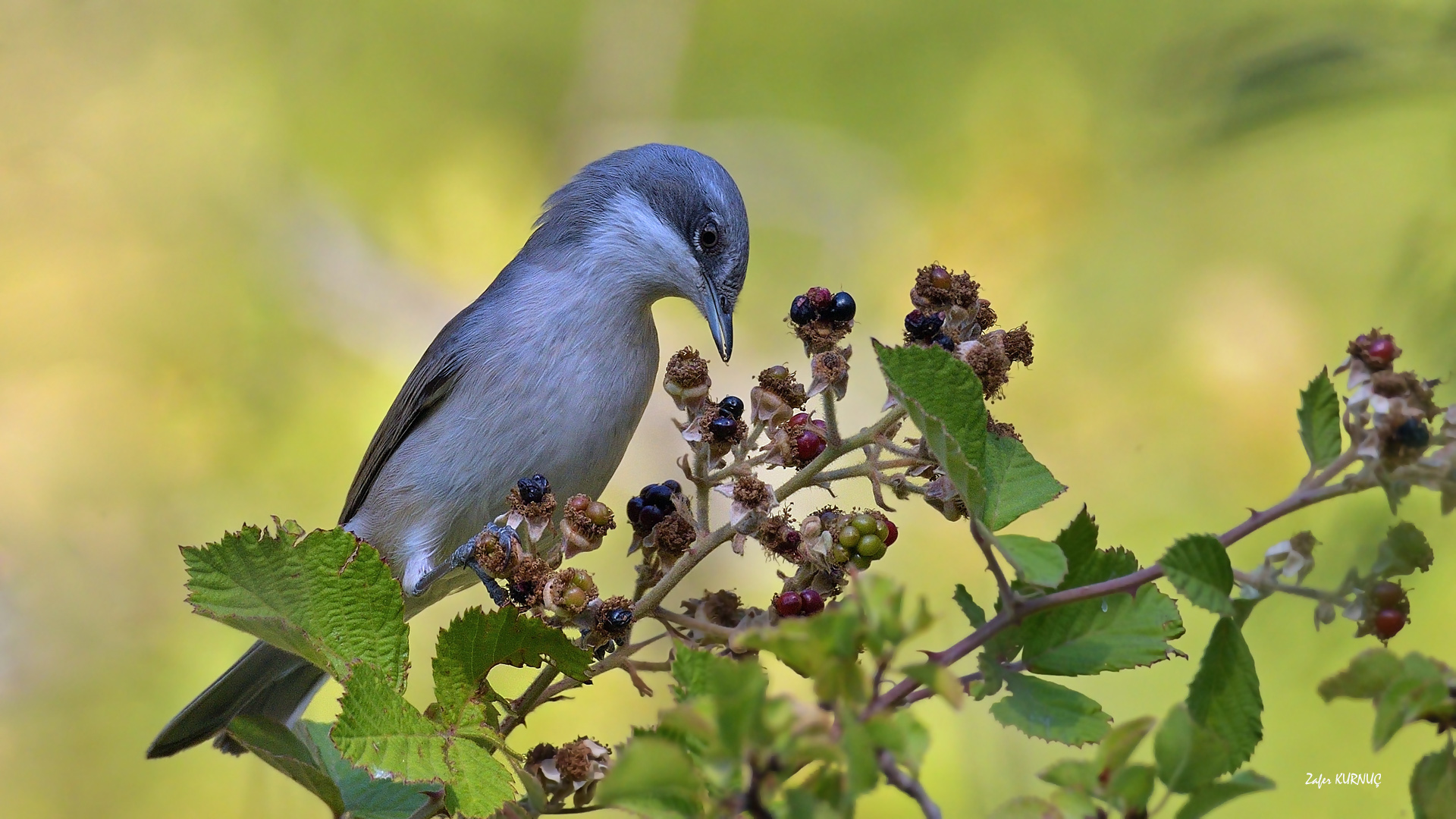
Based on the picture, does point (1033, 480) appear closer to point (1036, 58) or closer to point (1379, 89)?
point (1379, 89)

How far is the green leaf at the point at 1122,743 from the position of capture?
2.77 ft

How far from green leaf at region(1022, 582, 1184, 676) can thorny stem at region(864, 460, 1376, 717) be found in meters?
0.10

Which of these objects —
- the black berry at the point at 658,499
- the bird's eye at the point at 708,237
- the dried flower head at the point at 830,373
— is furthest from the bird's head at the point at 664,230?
the dried flower head at the point at 830,373

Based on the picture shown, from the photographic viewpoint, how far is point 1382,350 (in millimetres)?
990

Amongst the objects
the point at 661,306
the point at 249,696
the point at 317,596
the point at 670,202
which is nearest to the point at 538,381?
the point at 670,202

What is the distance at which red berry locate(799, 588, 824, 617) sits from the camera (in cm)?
135

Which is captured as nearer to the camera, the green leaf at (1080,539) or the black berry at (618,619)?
the green leaf at (1080,539)

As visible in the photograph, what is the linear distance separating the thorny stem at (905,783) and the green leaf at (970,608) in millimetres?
330

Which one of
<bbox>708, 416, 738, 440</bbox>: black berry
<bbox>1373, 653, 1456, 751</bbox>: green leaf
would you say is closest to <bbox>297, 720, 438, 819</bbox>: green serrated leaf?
<bbox>708, 416, 738, 440</bbox>: black berry

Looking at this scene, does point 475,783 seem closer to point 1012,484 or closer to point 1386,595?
point 1012,484

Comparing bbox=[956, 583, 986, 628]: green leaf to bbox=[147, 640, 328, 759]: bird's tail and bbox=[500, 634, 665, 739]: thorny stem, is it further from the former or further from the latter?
bbox=[147, 640, 328, 759]: bird's tail

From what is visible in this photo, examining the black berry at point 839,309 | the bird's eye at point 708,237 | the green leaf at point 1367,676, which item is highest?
the bird's eye at point 708,237

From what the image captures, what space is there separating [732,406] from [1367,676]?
837 mm

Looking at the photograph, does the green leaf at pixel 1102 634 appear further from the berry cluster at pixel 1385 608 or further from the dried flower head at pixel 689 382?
the dried flower head at pixel 689 382
